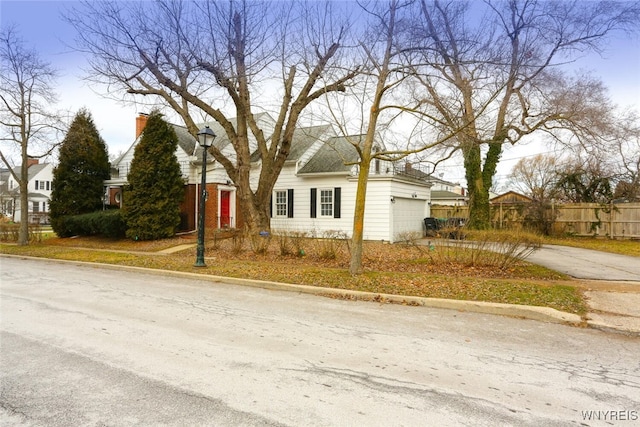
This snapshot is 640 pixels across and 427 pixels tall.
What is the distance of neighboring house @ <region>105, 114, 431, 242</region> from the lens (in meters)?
17.4

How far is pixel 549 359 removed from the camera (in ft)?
14.0

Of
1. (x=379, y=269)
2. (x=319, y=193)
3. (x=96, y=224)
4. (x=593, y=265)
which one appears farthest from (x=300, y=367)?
(x=96, y=224)

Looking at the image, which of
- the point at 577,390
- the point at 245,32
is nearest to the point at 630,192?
the point at 245,32

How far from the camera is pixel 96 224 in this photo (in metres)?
17.6

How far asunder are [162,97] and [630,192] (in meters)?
28.1

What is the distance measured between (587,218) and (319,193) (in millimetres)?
14544

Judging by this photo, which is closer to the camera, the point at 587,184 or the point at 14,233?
the point at 14,233

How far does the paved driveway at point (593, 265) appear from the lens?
30.9ft

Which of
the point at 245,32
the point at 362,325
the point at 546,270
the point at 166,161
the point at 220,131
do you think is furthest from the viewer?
the point at 220,131

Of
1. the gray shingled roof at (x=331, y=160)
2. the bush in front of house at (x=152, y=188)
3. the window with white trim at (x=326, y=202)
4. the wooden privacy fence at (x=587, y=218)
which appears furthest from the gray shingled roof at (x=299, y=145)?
the wooden privacy fence at (x=587, y=218)

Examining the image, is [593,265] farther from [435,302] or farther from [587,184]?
[587,184]

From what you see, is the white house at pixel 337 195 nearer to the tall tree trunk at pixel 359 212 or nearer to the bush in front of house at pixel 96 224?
the bush in front of house at pixel 96 224

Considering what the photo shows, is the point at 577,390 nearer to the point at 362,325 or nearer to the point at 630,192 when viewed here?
the point at 362,325

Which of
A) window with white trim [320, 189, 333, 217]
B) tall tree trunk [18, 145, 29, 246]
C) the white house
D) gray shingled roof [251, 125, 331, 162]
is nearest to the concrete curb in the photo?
the white house
